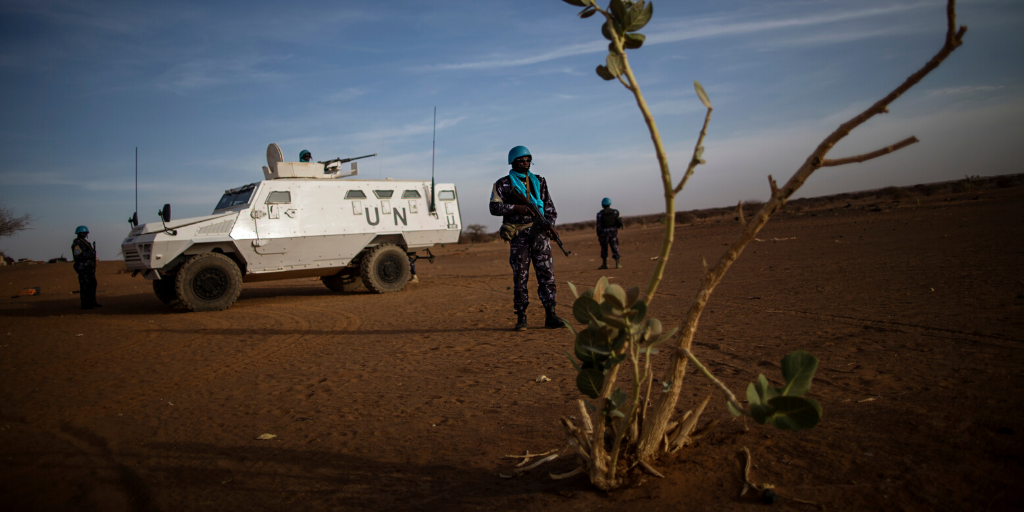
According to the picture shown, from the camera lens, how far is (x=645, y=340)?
1821 millimetres

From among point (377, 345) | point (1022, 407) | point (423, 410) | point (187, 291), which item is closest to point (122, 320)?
point (187, 291)

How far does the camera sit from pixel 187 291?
8.70m

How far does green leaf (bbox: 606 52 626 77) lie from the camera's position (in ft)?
5.90

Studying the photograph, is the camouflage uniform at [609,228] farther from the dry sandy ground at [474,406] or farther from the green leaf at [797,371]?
the green leaf at [797,371]

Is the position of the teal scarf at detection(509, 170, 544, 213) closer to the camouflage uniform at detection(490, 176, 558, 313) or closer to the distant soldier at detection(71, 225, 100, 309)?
the camouflage uniform at detection(490, 176, 558, 313)

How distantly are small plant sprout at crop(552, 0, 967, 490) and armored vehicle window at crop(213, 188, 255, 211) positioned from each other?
29.8ft

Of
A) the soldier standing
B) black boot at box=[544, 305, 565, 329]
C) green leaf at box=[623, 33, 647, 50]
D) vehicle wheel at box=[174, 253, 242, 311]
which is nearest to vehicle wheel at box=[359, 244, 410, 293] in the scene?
vehicle wheel at box=[174, 253, 242, 311]

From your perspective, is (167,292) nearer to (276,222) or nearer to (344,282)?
(276,222)

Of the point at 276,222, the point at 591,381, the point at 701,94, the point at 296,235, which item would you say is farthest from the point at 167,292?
the point at 701,94

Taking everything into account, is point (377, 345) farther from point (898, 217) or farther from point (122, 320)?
point (898, 217)

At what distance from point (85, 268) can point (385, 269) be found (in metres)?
5.96

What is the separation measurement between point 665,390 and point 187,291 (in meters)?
8.78

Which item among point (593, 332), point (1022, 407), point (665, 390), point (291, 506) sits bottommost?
point (291, 506)

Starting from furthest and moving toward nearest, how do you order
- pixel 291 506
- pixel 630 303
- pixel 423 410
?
pixel 423 410 < pixel 291 506 < pixel 630 303
